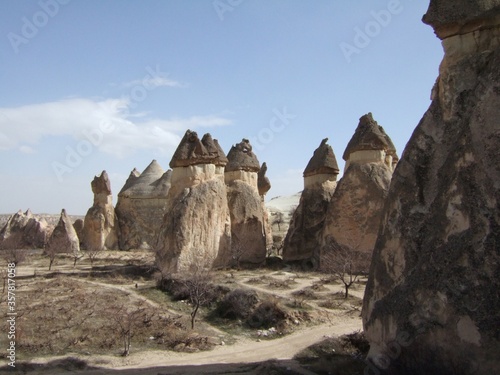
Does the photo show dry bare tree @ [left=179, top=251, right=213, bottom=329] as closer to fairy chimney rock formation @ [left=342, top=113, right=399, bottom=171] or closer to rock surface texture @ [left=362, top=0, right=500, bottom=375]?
rock surface texture @ [left=362, top=0, right=500, bottom=375]

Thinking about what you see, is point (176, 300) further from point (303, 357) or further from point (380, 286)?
point (380, 286)

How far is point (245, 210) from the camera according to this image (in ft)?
57.6

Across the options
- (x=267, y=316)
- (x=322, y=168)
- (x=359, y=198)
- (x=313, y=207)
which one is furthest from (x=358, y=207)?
(x=267, y=316)

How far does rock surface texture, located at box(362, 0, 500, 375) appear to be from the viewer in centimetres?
445

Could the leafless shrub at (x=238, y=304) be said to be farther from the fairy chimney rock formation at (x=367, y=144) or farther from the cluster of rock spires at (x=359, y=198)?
the fairy chimney rock formation at (x=367, y=144)

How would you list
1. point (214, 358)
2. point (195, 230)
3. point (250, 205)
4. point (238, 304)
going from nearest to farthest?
point (214, 358)
point (238, 304)
point (195, 230)
point (250, 205)

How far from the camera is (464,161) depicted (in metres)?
4.84

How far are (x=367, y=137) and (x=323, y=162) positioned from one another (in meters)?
2.71

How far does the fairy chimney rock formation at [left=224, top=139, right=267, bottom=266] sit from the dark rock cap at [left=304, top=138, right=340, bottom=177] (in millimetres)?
2162

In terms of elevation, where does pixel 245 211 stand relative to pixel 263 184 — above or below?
below

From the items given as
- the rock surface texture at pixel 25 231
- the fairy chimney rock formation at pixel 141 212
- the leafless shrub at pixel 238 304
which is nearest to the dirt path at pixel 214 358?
the leafless shrub at pixel 238 304

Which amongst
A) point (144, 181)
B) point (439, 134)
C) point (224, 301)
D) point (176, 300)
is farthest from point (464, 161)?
point (144, 181)

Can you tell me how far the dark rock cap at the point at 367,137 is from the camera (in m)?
15.8

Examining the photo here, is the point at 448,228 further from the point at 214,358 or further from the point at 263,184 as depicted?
the point at 263,184
